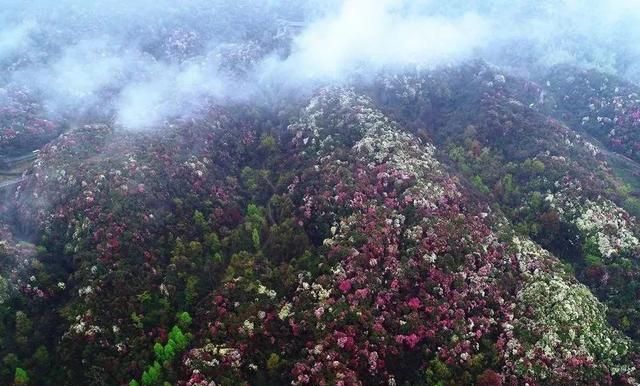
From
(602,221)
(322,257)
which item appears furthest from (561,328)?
(322,257)

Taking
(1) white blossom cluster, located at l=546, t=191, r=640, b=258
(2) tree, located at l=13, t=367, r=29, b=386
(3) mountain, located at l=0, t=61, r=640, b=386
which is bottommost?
(2) tree, located at l=13, t=367, r=29, b=386

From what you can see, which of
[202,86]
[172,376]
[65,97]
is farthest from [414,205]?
[65,97]

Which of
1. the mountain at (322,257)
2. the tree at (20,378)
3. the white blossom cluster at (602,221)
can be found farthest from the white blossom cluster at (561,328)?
the tree at (20,378)

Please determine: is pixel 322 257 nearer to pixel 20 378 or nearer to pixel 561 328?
pixel 561 328

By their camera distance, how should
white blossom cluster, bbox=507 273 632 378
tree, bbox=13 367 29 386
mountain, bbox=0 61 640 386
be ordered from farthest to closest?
mountain, bbox=0 61 640 386
white blossom cluster, bbox=507 273 632 378
tree, bbox=13 367 29 386

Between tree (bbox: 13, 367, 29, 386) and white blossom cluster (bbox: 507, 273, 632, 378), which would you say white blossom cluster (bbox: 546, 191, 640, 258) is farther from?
tree (bbox: 13, 367, 29, 386)

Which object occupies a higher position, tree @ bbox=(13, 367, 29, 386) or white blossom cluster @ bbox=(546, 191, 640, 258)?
white blossom cluster @ bbox=(546, 191, 640, 258)

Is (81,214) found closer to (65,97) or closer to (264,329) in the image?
(264,329)

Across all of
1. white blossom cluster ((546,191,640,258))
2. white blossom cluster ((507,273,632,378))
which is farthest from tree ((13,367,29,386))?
white blossom cluster ((546,191,640,258))
